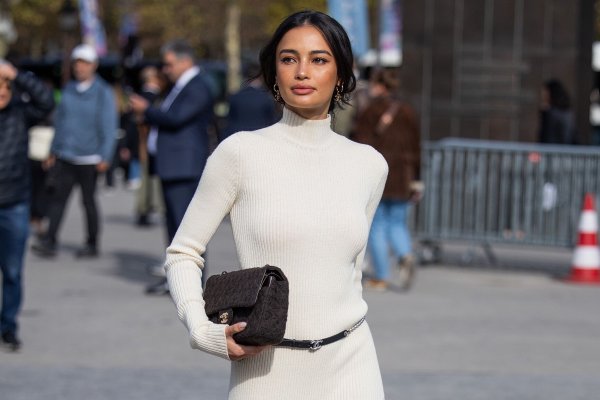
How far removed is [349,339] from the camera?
3674mm

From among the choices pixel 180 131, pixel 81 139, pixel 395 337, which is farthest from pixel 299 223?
pixel 81 139

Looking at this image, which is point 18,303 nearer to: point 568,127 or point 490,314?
point 490,314

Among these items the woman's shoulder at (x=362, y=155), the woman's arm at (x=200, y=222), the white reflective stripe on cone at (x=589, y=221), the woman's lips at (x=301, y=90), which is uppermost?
the woman's lips at (x=301, y=90)

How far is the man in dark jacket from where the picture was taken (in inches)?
332

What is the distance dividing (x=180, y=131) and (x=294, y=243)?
A: 288 inches

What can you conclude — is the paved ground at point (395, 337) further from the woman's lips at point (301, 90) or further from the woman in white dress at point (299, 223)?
the woman's lips at point (301, 90)

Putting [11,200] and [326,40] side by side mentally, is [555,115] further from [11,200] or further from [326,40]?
[326,40]

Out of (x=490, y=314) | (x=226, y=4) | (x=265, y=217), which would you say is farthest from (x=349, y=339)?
(x=226, y=4)

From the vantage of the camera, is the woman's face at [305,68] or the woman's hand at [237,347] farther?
the woman's face at [305,68]

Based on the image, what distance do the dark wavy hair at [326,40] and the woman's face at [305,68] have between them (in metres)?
0.01

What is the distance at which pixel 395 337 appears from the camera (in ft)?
30.2

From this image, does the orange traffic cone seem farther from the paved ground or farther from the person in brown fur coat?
the person in brown fur coat

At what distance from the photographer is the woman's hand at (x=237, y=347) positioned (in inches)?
134

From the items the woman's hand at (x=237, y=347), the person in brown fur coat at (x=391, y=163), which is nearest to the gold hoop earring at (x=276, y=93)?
the woman's hand at (x=237, y=347)
